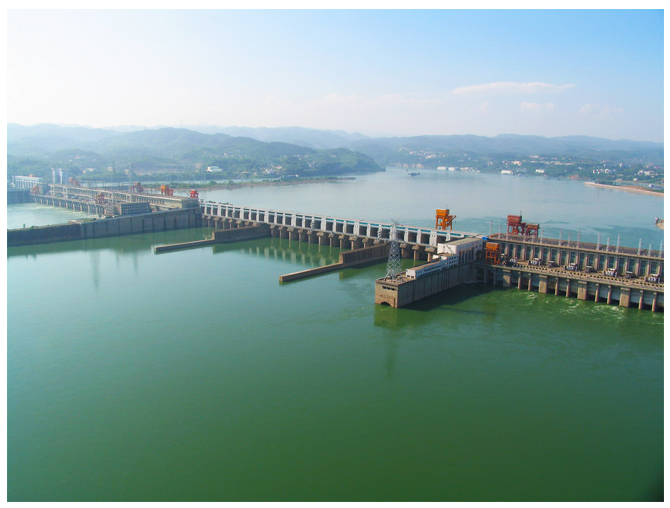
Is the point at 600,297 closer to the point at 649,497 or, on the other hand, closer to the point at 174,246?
the point at 649,497

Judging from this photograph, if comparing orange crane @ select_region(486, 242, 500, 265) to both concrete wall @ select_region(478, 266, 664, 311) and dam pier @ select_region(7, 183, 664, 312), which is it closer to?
dam pier @ select_region(7, 183, 664, 312)

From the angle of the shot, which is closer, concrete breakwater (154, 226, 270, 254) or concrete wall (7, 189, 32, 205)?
concrete breakwater (154, 226, 270, 254)

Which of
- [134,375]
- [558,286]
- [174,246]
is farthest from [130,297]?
[558,286]

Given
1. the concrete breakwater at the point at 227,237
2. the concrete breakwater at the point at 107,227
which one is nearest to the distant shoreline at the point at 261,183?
the concrete breakwater at the point at 107,227

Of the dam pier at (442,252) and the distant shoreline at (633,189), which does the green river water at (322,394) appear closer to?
the dam pier at (442,252)

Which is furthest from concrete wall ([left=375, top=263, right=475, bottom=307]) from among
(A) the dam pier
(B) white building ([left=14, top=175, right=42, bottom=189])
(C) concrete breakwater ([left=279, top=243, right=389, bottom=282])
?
(B) white building ([left=14, top=175, right=42, bottom=189])

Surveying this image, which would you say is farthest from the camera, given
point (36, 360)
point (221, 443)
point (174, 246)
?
point (174, 246)
